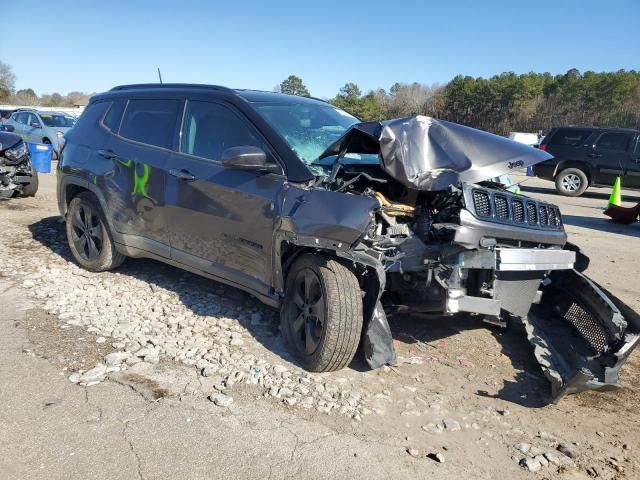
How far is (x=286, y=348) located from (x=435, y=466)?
148cm

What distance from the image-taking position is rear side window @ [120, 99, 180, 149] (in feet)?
15.5

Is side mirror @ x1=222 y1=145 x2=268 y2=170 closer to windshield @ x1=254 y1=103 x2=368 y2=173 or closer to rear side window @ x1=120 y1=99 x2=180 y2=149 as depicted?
windshield @ x1=254 y1=103 x2=368 y2=173

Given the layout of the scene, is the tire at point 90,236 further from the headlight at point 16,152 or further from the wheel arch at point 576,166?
the wheel arch at point 576,166

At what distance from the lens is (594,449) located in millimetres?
2934

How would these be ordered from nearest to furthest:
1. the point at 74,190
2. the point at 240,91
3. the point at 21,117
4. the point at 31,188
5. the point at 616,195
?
the point at 240,91, the point at 74,190, the point at 31,188, the point at 616,195, the point at 21,117

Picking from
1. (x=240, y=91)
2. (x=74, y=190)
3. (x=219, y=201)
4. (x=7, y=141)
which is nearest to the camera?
(x=219, y=201)

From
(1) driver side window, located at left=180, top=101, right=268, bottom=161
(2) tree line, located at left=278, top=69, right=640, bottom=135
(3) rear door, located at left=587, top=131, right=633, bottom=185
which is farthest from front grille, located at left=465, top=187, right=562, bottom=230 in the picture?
(2) tree line, located at left=278, top=69, right=640, bottom=135

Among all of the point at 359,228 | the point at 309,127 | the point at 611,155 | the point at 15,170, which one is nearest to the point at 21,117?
the point at 15,170

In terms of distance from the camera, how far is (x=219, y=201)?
4082 millimetres

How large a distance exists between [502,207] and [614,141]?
1326 centimetres

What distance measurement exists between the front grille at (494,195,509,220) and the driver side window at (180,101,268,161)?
1.70 metres

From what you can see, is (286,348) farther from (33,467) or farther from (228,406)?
(33,467)

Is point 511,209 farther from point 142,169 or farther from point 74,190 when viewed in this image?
point 74,190

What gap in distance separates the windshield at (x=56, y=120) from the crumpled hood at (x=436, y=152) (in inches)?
686
